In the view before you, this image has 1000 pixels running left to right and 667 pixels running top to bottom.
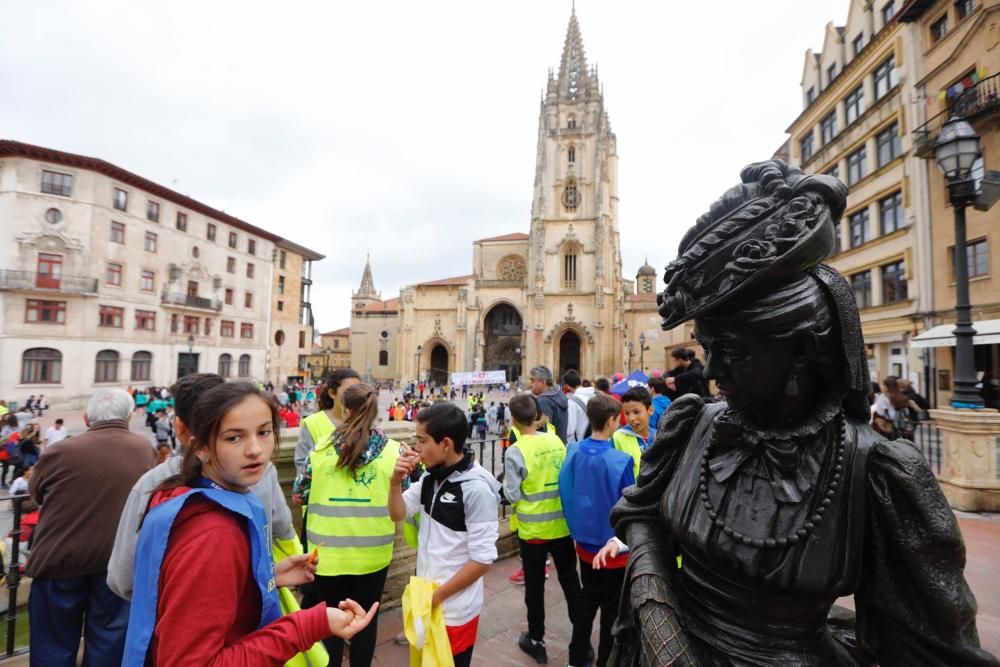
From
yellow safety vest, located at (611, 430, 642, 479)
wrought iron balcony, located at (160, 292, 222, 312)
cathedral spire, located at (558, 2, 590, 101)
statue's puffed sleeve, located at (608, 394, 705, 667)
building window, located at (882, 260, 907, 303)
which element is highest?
cathedral spire, located at (558, 2, 590, 101)

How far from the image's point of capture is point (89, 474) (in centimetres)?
278

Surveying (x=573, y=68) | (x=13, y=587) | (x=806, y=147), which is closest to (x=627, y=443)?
(x=13, y=587)

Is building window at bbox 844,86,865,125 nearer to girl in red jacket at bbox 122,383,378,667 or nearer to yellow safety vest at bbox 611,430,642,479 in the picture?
yellow safety vest at bbox 611,430,642,479

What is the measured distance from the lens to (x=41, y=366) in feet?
81.5

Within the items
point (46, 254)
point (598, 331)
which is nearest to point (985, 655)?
point (46, 254)

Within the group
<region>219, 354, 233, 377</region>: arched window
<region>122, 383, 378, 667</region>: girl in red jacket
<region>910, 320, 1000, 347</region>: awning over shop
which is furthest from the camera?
<region>219, 354, 233, 377</region>: arched window

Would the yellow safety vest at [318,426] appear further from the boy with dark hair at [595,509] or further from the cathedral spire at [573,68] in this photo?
the cathedral spire at [573,68]

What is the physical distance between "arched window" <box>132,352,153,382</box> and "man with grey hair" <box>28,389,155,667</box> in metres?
33.3

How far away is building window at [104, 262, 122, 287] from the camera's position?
1095 inches

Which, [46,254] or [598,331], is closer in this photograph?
[46,254]

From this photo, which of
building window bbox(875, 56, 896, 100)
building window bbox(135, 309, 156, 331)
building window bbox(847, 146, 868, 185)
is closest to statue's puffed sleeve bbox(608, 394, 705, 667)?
building window bbox(875, 56, 896, 100)

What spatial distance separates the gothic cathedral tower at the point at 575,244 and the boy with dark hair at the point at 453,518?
126 ft

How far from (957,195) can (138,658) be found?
8.65 m

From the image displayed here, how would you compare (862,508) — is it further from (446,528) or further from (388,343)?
(388,343)
